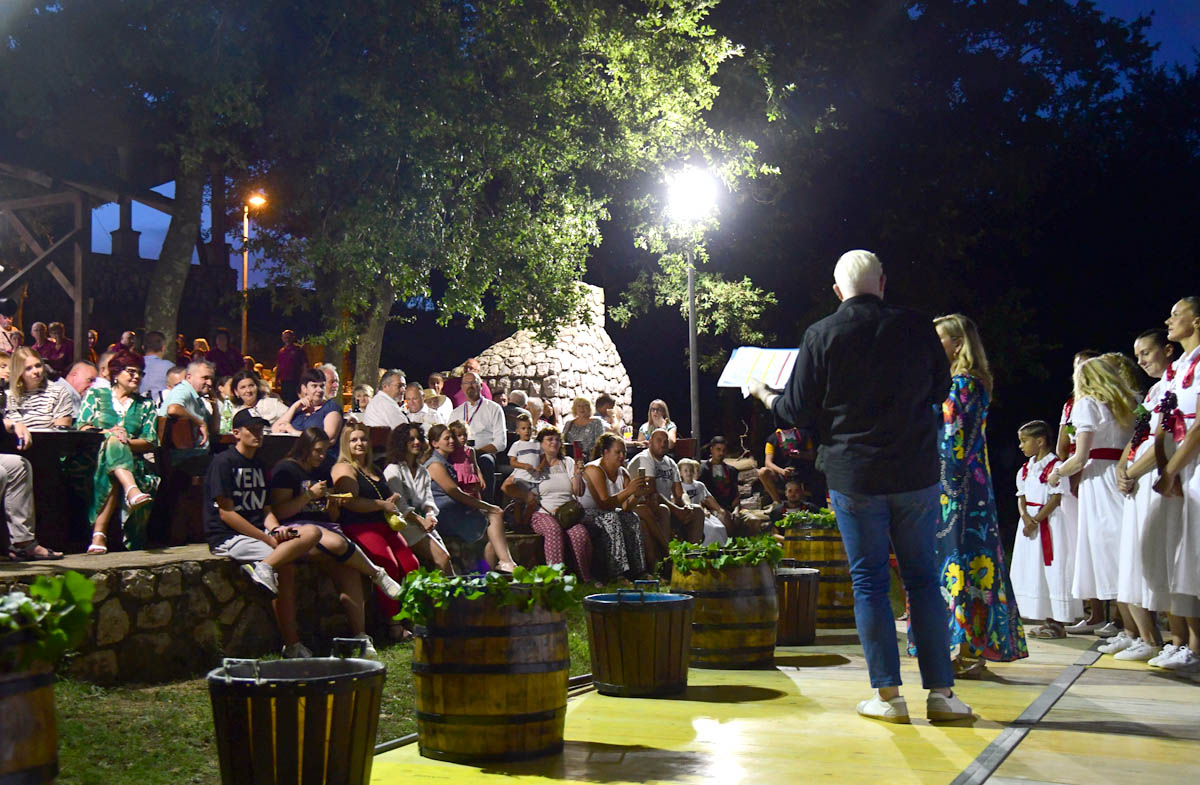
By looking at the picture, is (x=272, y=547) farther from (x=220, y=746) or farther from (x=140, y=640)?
(x=220, y=746)

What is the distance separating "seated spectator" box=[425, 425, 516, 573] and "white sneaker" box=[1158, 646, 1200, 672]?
463 centimetres

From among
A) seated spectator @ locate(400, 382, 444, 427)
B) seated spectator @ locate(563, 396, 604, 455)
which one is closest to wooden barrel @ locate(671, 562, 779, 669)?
seated spectator @ locate(400, 382, 444, 427)

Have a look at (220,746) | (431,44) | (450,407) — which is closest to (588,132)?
(431,44)

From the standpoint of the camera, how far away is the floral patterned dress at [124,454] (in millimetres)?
7457

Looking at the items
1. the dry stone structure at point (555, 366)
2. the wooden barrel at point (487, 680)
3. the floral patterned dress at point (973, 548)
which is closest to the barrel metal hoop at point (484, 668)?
the wooden barrel at point (487, 680)

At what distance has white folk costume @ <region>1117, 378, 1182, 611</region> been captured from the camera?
21.6ft

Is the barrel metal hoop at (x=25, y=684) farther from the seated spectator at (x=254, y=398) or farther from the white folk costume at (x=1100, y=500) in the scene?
the seated spectator at (x=254, y=398)

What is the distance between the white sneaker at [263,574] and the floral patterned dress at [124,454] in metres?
1.05

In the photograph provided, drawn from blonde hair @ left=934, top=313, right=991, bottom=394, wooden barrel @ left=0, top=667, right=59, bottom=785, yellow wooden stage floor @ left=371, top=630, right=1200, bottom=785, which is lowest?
yellow wooden stage floor @ left=371, top=630, right=1200, bottom=785

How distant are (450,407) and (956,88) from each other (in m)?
19.1

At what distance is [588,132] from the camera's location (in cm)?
1675

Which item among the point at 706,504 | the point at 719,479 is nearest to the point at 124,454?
the point at 706,504

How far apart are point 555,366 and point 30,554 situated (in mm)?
15298

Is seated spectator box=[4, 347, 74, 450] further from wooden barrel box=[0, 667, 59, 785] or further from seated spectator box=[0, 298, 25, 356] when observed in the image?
wooden barrel box=[0, 667, 59, 785]
